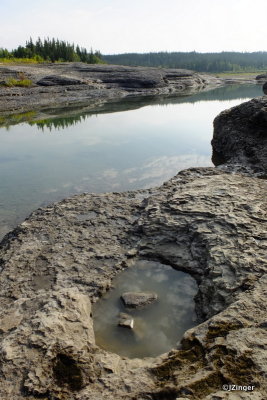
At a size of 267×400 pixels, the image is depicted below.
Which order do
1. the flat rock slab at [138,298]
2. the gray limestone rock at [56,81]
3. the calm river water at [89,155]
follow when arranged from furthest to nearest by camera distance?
the gray limestone rock at [56,81]
the calm river water at [89,155]
the flat rock slab at [138,298]

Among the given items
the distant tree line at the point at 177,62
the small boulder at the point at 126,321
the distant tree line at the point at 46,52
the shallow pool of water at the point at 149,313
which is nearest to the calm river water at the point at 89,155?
the shallow pool of water at the point at 149,313

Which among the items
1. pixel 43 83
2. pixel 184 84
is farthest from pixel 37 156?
pixel 184 84

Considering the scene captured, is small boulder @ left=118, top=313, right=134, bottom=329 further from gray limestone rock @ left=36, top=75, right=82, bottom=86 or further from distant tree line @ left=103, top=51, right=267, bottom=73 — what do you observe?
distant tree line @ left=103, top=51, right=267, bottom=73

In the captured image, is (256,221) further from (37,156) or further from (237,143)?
(37,156)

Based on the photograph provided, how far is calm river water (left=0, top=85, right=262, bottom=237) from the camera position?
12.1 meters

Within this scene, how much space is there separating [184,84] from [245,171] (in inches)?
2234

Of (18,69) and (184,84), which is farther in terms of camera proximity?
(184,84)

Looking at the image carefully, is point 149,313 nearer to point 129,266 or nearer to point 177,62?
point 129,266

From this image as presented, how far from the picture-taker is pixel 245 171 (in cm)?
1106

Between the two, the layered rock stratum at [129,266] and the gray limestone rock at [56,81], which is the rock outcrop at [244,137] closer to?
the layered rock stratum at [129,266]

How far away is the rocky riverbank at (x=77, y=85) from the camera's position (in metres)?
36.2

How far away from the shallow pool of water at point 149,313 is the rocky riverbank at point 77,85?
28.9 metres

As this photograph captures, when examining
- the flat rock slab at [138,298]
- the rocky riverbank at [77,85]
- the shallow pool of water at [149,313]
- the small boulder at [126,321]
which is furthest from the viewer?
the rocky riverbank at [77,85]

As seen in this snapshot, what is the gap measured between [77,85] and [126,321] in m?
46.2
